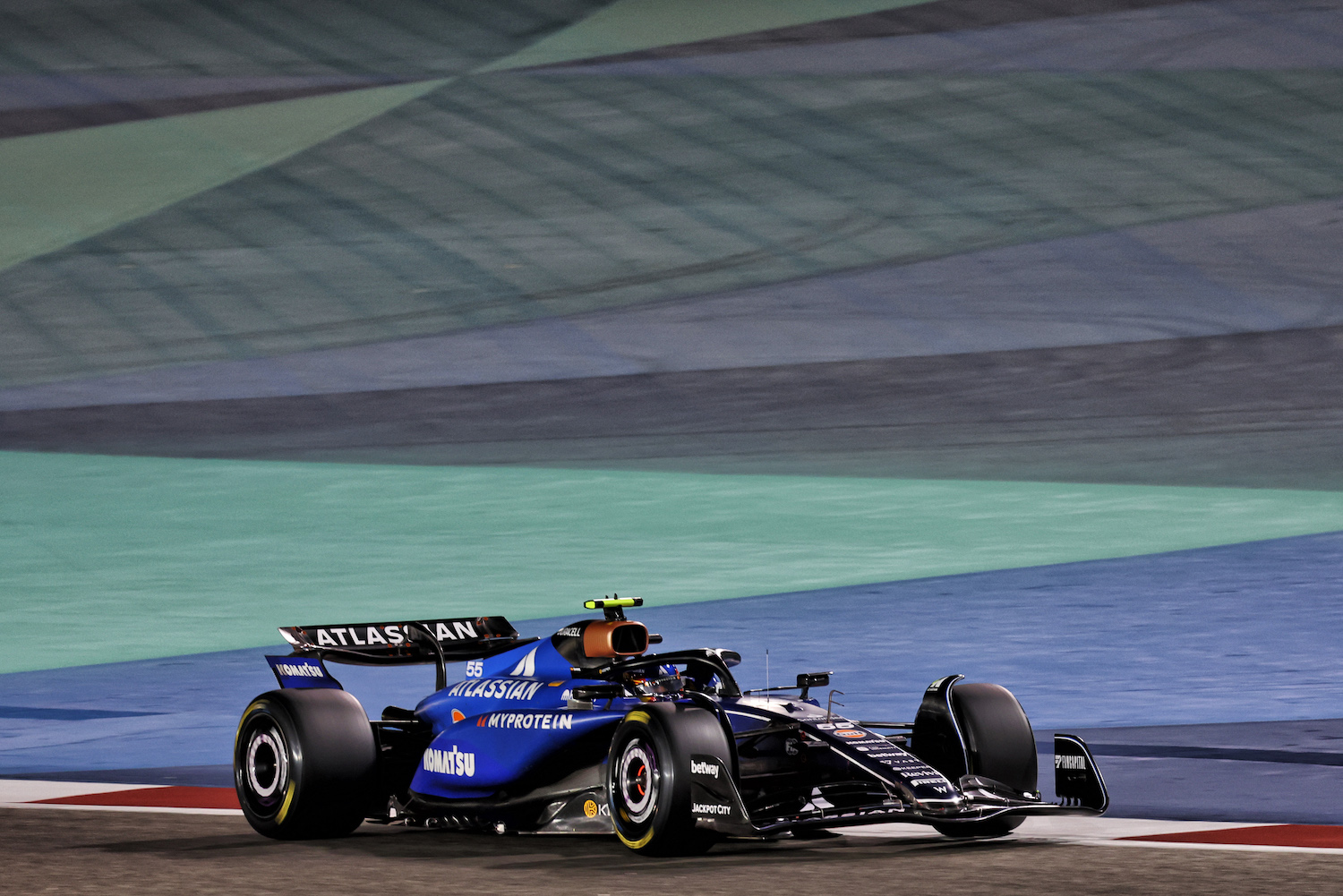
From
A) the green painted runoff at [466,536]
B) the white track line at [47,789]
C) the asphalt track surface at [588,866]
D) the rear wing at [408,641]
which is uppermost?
the green painted runoff at [466,536]

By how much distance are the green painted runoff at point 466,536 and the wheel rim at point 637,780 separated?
24.8 ft

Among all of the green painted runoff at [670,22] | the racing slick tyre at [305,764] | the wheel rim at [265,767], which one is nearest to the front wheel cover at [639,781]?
the racing slick tyre at [305,764]

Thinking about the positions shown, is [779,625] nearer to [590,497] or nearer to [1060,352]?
[590,497]

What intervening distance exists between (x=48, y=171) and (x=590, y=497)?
19.2 metres

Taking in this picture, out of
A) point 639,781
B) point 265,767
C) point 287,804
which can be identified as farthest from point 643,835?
point 265,767

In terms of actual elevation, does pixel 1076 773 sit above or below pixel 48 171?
below

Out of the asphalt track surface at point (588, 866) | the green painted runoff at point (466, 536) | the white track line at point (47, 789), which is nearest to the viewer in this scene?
the asphalt track surface at point (588, 866)

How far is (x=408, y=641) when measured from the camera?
11141mm

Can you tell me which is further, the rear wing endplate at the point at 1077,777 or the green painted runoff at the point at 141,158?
the green painted runoff at the point at 141,158

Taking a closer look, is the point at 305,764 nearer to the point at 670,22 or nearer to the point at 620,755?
the point at 620,755

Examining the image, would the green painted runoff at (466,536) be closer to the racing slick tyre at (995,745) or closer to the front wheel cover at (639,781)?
the racing slick tyre at (995,745)

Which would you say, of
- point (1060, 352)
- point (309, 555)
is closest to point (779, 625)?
point (309, 555)

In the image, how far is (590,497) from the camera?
21.9 metres

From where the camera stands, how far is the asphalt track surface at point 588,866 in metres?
8.38
